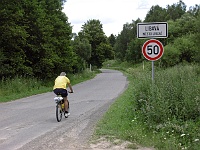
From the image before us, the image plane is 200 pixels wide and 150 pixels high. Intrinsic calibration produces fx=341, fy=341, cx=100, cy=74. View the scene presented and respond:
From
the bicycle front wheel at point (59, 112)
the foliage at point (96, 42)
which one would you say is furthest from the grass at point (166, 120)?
the foliage at point (96, 42)

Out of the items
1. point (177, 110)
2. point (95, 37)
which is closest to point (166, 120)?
point (177, 110)

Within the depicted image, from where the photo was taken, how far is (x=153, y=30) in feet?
37.1

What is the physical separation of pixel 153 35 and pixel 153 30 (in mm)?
164

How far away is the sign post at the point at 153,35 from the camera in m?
11.2

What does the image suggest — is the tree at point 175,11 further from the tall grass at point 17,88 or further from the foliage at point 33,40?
the tall grass at point 17,88

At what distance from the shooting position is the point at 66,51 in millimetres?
36094

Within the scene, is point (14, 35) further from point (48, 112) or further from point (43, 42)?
point (48, 112)

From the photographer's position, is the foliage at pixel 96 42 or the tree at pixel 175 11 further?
the tree at pixel 175 11

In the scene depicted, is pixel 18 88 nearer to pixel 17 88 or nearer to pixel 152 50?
pixel 17 88

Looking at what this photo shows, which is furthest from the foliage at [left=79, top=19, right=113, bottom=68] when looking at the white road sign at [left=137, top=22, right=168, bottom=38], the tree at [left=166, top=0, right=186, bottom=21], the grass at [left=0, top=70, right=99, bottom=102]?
the white road sign at [left=137, top=22, right=168, bottom=38]

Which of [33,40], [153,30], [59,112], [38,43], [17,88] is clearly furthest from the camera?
[38,43]

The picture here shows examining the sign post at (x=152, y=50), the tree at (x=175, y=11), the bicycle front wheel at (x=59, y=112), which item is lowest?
the bicycle front wheel at (x=59, y=112)

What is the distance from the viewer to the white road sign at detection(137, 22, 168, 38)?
11.2m

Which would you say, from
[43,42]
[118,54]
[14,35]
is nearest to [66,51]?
[43,42]
